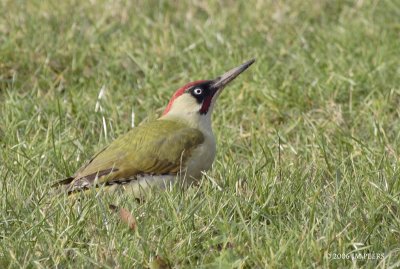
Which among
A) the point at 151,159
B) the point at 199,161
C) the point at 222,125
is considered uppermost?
the point at 151,159

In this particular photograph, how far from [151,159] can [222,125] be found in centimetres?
113

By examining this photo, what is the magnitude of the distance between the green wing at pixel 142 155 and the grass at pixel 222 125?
0.22m

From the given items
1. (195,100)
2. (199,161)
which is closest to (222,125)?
(195,100)

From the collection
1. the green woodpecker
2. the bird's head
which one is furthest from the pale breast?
the bird's head

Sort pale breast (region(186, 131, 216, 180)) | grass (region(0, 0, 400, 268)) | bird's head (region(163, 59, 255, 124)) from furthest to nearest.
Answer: bird's head (region(163, 59, 255, 124)) → pale breast (region(186, 131, 216, 180)) → grass (region(0, 0, 400, 268))

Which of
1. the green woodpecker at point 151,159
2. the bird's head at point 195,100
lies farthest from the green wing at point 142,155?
the bird's head at point 195,100

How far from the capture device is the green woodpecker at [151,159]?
195 inches

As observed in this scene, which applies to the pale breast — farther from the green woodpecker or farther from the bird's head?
the bird's head

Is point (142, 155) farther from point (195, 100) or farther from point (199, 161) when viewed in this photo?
point (195, 100)

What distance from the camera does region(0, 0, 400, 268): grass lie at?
408cm

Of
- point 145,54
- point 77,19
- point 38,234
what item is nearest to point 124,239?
point 38,234

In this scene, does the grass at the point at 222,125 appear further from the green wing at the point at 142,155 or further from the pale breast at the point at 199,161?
the green wing at the point at 142,155

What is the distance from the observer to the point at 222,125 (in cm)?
614

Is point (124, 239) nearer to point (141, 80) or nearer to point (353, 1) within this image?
point (141, 80)
